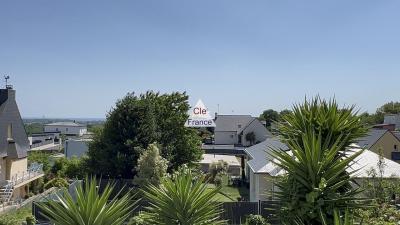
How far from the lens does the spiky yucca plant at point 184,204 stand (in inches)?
191

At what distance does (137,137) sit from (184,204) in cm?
2665

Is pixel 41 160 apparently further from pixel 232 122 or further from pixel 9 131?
pixel 232 122

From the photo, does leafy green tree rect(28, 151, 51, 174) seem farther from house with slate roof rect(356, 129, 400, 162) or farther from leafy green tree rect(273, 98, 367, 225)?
leafy green tree rect(273, 98, 367, 225)

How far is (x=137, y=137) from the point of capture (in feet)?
102

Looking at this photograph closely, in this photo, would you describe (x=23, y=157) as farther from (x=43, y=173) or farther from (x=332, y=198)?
(x=332, y=198)

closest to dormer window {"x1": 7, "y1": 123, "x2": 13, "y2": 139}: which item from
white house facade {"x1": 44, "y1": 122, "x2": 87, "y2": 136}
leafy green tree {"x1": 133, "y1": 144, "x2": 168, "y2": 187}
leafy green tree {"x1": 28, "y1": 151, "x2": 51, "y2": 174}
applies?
leafy green tree {"x1": 28, "y1": 151, "x2": 51, "y2": 174}

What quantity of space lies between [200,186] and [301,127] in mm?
2040

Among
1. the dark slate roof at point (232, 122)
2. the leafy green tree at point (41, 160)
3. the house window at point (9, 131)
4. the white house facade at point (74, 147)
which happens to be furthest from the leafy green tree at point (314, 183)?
the dark slate roof at point (232, 122)

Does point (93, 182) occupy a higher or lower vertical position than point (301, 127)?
lower

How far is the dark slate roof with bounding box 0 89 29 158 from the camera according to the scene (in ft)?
101

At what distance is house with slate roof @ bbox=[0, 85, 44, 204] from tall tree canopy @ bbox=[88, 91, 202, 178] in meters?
4.78

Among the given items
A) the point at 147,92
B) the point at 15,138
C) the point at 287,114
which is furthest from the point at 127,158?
the point at 287,114

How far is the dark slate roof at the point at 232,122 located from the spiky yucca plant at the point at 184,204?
68.2m

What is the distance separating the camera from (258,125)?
69.5 meters
